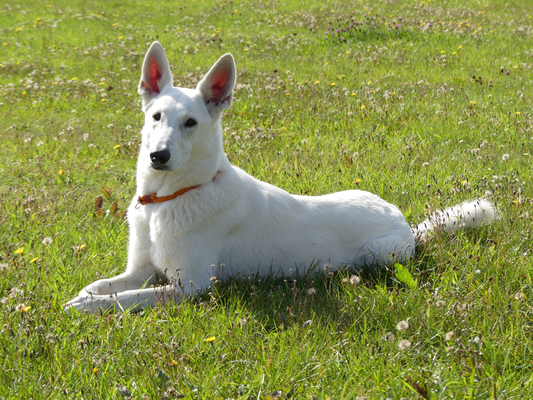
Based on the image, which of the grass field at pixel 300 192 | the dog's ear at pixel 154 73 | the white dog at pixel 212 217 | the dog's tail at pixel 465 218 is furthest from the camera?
the dog's tail at pixel 465 218

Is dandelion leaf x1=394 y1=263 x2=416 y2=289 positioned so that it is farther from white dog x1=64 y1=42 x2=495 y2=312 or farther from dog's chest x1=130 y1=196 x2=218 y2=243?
dog's chest x1=130 y1=196 x2=218 y2=243

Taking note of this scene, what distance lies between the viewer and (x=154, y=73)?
171 inches

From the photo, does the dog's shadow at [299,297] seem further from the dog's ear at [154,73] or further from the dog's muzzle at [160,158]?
the dog's ear at [154,73]

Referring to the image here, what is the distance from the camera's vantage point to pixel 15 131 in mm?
7824

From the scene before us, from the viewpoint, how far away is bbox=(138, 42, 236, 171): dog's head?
3782 mm

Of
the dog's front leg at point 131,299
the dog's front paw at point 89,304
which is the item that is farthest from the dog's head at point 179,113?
the dog's front paw at point 89,304

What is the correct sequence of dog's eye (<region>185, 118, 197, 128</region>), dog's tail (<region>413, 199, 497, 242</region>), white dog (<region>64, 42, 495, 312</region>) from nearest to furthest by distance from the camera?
1. white dog (<region>64, 42, 495, 312</region>)
2. dog's eye (<region>185, 118, 197, 128</region>)
3. dog's tail (<region>413, 199, 497, 242</region>)

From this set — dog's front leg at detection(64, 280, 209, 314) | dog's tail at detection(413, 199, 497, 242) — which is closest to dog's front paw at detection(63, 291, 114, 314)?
dog's front leg at detection(64, 280, 209, 314)

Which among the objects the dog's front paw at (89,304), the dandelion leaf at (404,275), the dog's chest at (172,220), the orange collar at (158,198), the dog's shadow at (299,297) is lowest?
→ the dog's shadow at (299,297)

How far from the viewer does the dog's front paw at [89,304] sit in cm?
339

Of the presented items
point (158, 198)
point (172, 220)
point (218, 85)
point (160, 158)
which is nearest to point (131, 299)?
point (172, 220)

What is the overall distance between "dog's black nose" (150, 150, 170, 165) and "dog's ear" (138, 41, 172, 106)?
34.9 inches

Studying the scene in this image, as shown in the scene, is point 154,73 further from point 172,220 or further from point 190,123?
point 172,220

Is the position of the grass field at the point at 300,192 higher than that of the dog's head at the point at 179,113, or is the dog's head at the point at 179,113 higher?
the dog's head at the point at 179,113
